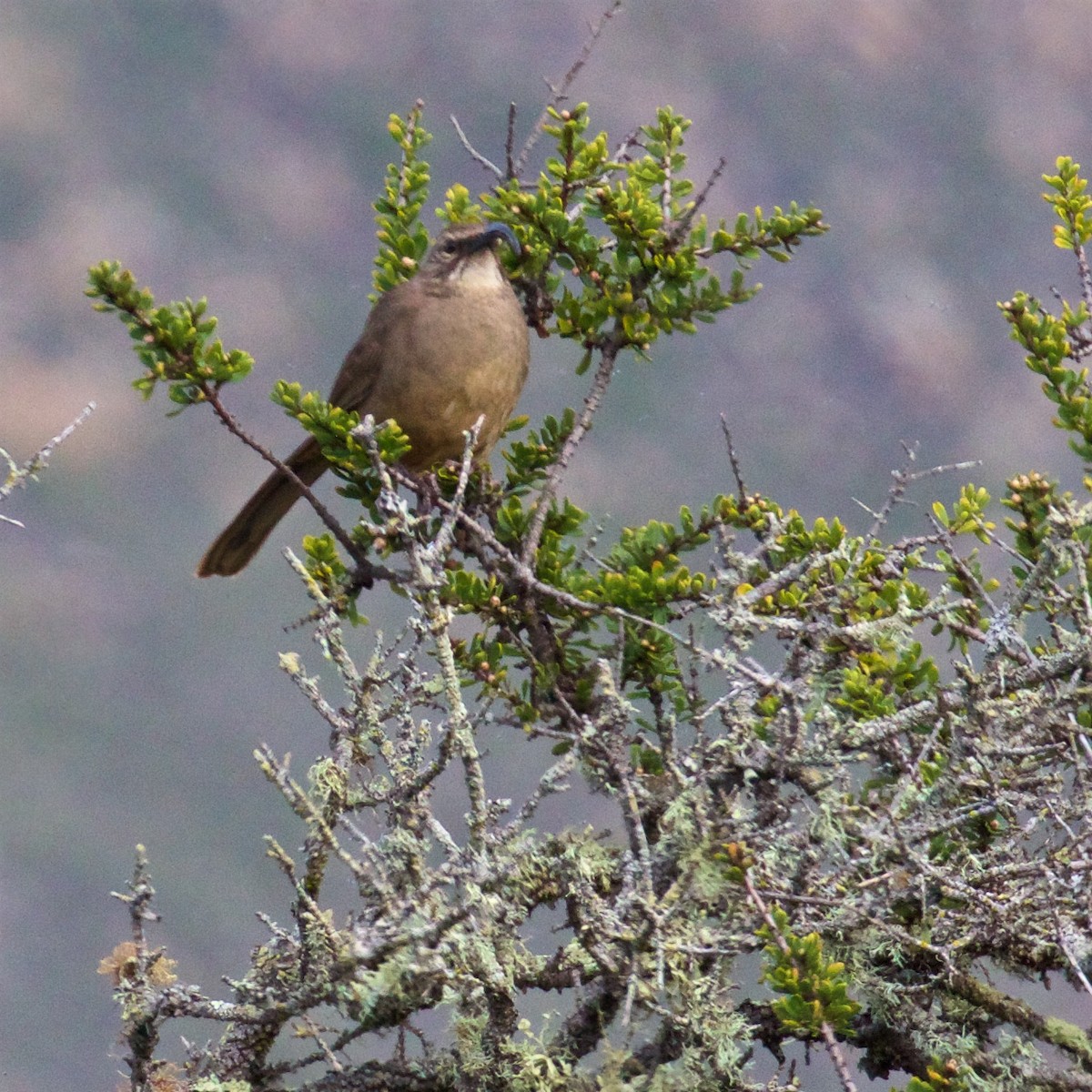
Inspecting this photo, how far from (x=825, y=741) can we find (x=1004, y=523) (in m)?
0.86

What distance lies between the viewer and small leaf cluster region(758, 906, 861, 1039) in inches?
77.4

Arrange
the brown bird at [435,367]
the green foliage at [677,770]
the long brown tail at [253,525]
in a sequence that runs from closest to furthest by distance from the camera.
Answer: the green foliage at [677,770] < the brown bird at [435,367] < the long brown tail at [253,525]

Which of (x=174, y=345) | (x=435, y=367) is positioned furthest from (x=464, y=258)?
(x=174, y=345)

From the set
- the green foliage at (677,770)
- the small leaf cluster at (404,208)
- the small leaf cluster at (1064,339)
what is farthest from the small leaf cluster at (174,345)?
the small leaf cluster at (1064,339)

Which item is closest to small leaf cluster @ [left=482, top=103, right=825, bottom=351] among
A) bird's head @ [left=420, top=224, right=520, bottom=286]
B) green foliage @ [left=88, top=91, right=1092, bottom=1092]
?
green foliage @ [left=88, top=91, right=1092, bottom=1092]

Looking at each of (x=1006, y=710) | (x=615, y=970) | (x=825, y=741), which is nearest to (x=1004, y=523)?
(x=1006, y=710)

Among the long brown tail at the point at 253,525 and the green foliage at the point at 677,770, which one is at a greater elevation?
the long brown tail at the point at 253,525

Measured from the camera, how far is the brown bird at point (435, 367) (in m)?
3.68

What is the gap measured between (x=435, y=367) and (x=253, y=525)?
68 centimetres

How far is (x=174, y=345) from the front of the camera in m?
2.47

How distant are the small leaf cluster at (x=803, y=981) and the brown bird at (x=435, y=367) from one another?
73.0 inches

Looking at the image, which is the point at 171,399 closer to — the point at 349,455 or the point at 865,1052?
the point at 349,455

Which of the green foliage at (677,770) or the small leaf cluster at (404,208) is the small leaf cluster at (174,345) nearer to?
the green foliage at (677,770)

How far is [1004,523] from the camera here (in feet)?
8.80
